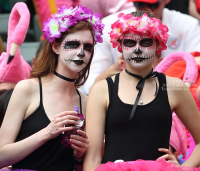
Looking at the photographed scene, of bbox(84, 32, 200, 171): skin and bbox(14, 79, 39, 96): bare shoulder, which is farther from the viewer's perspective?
bbox(14, 79, 39, 96): bare shoulder

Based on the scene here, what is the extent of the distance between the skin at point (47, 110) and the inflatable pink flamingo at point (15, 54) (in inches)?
40.5

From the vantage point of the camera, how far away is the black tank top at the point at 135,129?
7.79 ft

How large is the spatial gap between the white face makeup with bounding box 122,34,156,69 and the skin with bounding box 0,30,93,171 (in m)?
0.33

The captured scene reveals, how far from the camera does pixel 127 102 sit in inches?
94.7

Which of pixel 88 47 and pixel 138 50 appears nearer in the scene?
pixel 138 50

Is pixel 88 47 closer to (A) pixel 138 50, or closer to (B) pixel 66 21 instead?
(B) pixel 66 21

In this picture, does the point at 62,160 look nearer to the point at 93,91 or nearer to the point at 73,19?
the point at 93,91

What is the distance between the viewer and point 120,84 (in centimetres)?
247

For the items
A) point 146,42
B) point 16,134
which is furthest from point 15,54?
point 146,42

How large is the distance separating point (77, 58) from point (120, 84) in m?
0.35

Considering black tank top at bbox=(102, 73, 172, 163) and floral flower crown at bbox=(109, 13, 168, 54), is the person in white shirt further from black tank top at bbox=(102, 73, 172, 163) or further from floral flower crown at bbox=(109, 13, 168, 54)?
black tank top at bbox=(102, 73, 172, 163)

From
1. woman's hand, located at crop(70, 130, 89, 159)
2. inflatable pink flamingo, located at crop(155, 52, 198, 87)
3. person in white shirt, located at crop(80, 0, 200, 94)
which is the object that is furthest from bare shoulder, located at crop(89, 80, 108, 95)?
person in white shirt, located at crop(80, 0, 200, 94)

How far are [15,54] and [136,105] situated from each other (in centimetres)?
167

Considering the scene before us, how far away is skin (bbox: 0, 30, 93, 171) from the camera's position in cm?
239
